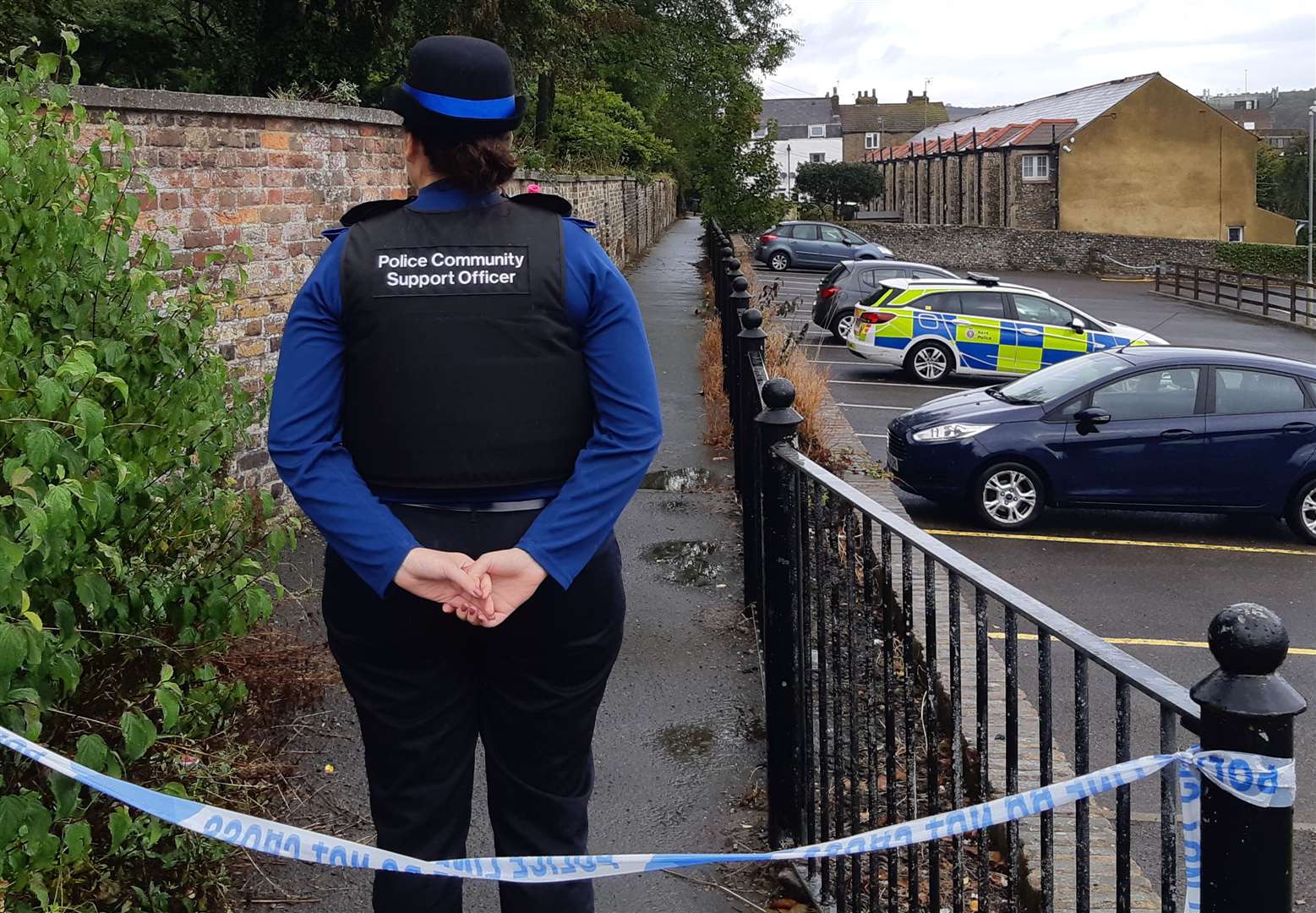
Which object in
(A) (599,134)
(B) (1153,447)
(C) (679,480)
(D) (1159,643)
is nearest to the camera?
(D) (1159,643)

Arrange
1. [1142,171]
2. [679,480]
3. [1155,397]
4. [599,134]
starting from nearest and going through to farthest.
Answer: [679,480]
[1155,397]
[599,134]
[1142,171]

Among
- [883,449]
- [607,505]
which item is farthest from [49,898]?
[883,449]

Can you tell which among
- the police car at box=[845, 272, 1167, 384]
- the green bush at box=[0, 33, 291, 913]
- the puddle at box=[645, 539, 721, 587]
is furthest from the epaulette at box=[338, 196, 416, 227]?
Result: the police car at box=[845, 272, 1167, 384]

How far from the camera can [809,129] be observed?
363ft

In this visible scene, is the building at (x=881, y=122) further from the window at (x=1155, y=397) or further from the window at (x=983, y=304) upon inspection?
the window at (x=1155, y=397)

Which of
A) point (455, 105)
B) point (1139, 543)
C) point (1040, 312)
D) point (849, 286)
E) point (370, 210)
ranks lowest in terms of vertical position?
point (1139, 543)

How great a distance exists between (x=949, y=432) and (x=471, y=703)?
9.06 m

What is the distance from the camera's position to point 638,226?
1316 inches

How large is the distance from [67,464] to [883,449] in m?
12.1

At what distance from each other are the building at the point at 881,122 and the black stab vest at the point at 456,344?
10479 centimetres

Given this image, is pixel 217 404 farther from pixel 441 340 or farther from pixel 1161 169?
pixel 1161 169

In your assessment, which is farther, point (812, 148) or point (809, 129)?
point (809, 129)

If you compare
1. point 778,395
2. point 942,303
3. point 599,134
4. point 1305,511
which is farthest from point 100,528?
point 599,134

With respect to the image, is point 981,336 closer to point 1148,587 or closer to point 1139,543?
point 1139,543
